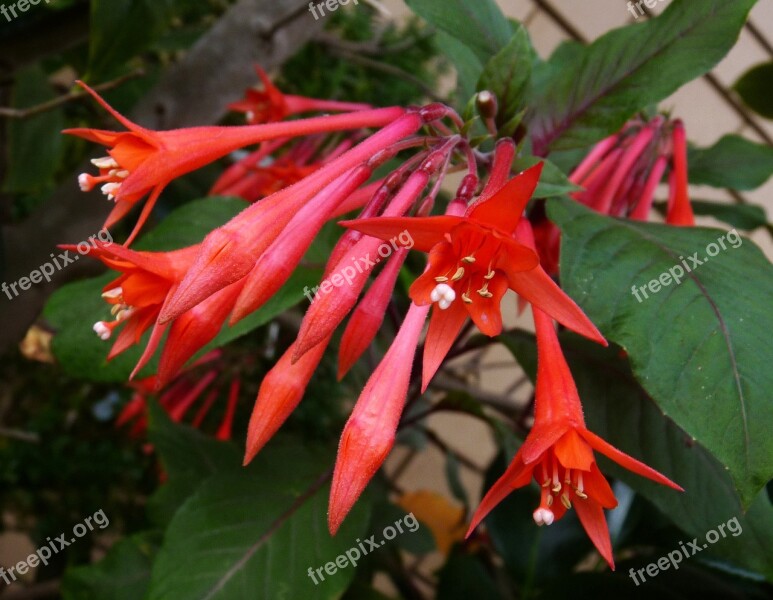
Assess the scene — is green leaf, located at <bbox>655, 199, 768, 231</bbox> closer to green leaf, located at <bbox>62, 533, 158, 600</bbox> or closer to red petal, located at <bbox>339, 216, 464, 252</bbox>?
red petal, located at <bbox>339, 216, 464, 252</bbox>

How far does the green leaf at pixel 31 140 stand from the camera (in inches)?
35.6

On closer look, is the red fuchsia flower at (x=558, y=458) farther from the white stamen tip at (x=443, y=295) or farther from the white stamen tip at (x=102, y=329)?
the white stamen tip at (x=102, y=329)

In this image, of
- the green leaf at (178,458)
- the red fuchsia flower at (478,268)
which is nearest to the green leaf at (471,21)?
the red fuchsia flower at (478,268)

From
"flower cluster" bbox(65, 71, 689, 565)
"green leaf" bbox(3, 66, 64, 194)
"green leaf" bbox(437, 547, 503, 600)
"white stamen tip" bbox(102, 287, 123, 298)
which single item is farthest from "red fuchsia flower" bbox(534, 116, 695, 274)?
"green leaf" bbox(3, 66, 64, 194)

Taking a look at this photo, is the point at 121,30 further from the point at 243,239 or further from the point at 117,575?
the point at 117,575

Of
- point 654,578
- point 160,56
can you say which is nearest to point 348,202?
point 654,578

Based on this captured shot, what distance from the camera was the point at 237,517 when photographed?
590 millimetres

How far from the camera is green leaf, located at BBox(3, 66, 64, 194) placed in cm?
90

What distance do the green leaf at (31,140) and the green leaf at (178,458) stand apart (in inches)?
14.4

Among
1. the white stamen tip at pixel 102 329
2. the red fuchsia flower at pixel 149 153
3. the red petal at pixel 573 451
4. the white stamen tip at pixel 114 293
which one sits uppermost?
the red fuchsia flower at pixel 149 153

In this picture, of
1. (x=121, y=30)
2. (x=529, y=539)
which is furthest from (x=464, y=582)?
(x=121, y=30)

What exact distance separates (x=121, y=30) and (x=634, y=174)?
1.77 ft

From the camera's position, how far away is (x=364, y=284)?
394 millimetres

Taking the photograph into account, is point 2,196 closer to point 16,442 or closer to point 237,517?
point 16,442
